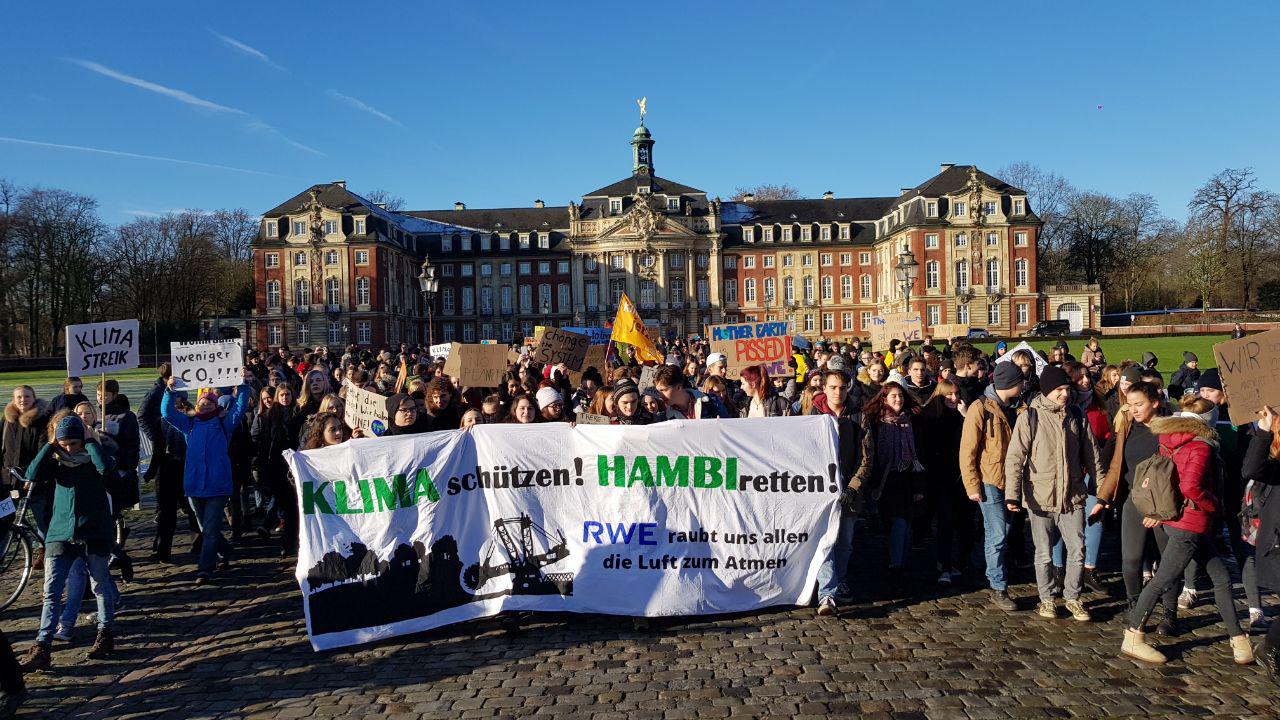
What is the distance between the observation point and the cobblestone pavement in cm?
533

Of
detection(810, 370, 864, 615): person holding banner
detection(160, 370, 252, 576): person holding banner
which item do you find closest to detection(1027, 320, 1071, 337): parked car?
detection(810, 370, 864, 615): person holding banner

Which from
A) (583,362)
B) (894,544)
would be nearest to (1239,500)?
(894,544)

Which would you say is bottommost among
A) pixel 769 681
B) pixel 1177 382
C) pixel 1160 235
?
pixel 769 681

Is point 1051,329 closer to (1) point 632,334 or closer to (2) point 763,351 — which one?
(1) point 632,334

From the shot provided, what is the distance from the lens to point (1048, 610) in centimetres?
686

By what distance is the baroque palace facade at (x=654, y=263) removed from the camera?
251 feet

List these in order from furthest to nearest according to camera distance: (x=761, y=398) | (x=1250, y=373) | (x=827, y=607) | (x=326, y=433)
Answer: (x=761, y=398) → (x=326, y=433) → (x=827, y=607) → (x=1250, y=373)

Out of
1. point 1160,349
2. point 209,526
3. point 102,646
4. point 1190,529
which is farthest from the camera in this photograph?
point 1160,349

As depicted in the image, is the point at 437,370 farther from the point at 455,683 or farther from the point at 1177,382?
the point at 1177,382

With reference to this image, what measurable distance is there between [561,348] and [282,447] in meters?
5.59

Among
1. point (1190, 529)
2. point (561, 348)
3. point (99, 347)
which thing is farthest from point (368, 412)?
point (1190, 529)

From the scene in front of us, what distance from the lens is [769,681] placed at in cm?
570

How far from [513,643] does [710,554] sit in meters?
1.71

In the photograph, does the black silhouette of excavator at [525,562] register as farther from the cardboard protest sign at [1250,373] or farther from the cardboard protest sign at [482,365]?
the cardboard protest sign at [482,365]
